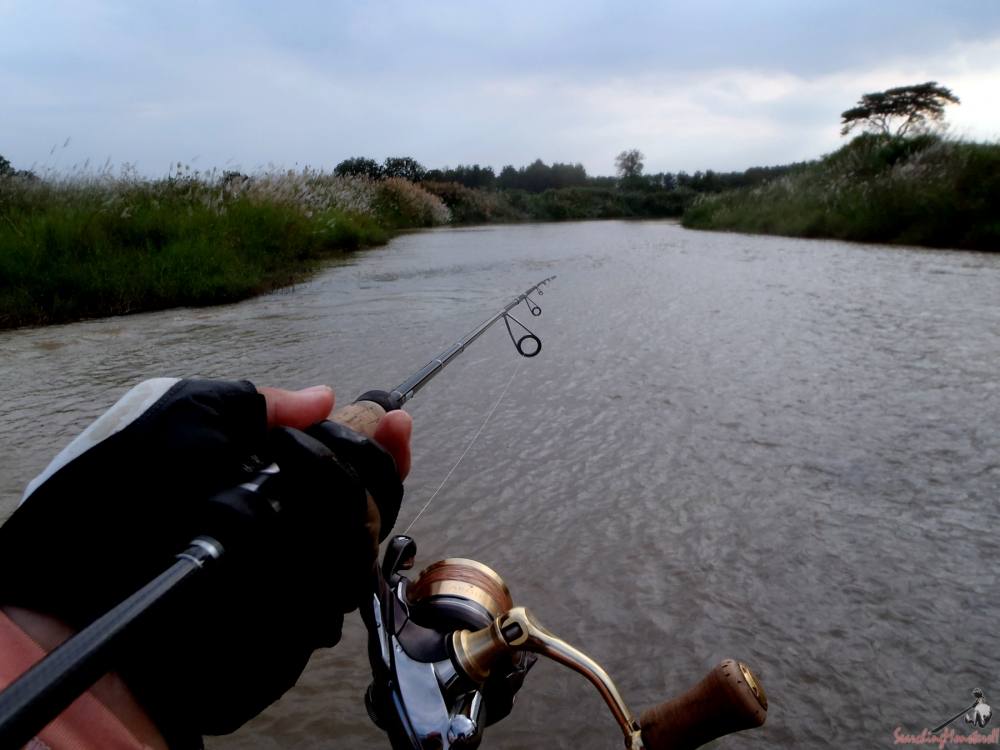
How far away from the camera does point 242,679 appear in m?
0.72

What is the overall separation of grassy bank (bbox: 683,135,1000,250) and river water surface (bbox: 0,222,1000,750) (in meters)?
4.09

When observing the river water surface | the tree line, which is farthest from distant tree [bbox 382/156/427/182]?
the river water surface

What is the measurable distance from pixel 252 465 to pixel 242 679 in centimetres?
22

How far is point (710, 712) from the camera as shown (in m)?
0.58

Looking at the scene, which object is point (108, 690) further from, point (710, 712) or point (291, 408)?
point (710, 712)

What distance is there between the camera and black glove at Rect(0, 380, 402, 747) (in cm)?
64

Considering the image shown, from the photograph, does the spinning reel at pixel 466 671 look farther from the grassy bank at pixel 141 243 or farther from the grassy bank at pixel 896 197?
the grassy bank at pixel 896 197

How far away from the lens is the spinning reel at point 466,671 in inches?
22.9

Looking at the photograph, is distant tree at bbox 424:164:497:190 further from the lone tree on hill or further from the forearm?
the forearm

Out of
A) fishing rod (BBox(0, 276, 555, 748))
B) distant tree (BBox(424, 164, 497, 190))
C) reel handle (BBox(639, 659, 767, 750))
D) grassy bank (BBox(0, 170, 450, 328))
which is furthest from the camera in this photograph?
distant tree (BBox(424, 164, 497, 190))

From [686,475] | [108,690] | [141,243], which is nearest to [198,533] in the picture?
[108,690]

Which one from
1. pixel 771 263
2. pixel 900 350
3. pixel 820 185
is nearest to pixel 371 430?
pixel 900 350

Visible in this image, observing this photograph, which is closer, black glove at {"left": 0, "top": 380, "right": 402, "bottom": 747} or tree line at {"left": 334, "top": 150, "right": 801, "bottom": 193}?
black glove at {"left": 0, "top": 380, "right": 402, "bottom": 747}

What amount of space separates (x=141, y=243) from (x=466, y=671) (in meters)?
6.64
